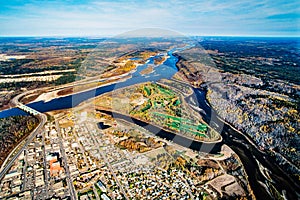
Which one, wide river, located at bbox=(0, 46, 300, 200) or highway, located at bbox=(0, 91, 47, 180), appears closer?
wide river, located at bbox=(0, 46, 300, 200)

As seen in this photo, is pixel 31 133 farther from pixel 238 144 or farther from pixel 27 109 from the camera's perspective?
pixel 238 144

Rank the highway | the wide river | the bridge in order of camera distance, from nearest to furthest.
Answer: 1. the wide river
2. the highway
3. the bridge

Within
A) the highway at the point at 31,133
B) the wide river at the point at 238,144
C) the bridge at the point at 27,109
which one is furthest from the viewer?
the bridge at the point at 27,109

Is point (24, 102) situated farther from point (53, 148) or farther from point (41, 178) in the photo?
point (41, 178)

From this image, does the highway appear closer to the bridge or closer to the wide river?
the bridge

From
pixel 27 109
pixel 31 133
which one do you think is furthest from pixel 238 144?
pixel 27 109

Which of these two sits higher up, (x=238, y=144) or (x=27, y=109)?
(x=27, y=109)

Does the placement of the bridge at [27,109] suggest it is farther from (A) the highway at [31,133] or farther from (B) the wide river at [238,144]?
(B) the wide river at [238,144]

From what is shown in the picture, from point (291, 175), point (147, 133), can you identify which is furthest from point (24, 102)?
point (291, 175)

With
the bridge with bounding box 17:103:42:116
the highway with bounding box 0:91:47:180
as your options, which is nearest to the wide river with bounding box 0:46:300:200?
the bridge with bounding box 17:103:42:116

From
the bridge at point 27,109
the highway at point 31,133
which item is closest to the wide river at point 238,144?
the bridge at point 27,109

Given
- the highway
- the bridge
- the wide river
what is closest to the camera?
the wide river

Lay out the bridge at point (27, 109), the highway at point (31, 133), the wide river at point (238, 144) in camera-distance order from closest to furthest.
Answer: the wide river at point (238, 144) < the highway at point (31, 133) < the bridge at point (27, 109)
